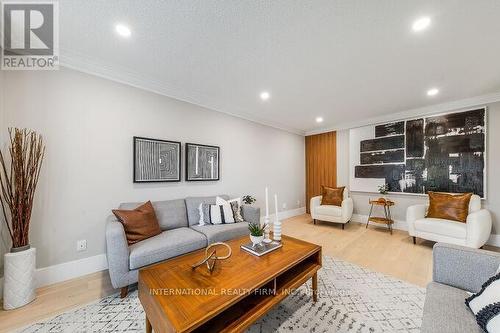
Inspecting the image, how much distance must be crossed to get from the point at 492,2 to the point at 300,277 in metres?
2.53

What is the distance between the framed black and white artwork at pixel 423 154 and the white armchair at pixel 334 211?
74cm

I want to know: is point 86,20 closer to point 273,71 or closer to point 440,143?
point 273,71

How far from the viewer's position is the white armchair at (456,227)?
101 inches

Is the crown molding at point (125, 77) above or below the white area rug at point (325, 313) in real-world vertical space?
above

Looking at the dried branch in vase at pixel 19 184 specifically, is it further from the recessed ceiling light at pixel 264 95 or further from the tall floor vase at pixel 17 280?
the recessed ceiling light at pixel 264 95

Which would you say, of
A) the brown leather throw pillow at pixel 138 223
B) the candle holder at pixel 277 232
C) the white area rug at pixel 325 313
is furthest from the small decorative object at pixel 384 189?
the brown leather throw pillow at pixel 138 223

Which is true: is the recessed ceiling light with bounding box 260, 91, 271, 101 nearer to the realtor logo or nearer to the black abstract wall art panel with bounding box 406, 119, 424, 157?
the realtor logo

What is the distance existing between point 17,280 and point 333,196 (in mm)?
4639

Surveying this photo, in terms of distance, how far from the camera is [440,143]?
3.51 meters

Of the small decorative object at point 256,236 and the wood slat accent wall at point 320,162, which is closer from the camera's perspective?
the small decorative object at point 256,236

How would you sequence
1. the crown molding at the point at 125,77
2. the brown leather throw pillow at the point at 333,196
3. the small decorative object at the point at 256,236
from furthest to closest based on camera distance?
the brown leather throw pillow at the point at 333,196 → the crown molding at the point at 125,77 → the small decorative object at the point at 256,236

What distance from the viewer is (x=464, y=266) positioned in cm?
123

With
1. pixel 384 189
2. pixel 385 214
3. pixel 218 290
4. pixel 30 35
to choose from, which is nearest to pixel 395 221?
pixel 385 214

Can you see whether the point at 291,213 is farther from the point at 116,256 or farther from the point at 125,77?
the point at 125,77
